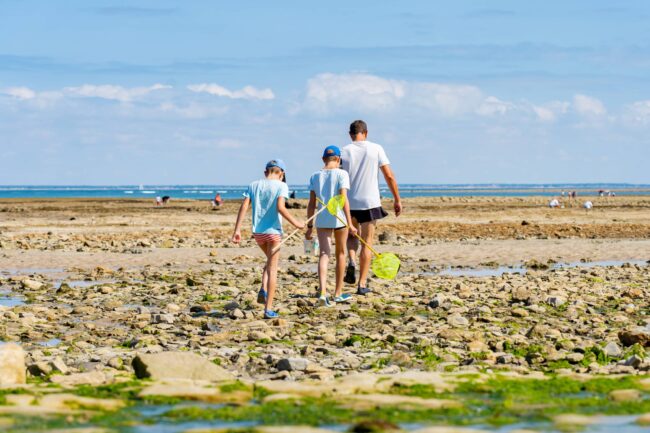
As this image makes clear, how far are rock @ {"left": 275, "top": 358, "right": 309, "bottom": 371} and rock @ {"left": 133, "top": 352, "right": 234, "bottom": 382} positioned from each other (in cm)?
81

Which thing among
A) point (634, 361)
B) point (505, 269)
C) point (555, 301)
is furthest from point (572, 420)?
point (505, 269)

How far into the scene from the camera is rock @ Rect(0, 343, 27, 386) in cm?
746

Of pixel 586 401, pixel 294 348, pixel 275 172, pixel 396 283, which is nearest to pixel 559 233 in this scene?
pixel 396 283

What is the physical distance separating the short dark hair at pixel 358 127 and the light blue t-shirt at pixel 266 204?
80.8 inches

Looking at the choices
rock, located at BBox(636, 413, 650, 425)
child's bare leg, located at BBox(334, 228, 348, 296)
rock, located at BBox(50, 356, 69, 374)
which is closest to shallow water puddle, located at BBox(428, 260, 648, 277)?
child's bare leg, located at BBox(334, 228, 348, 296)

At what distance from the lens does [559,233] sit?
2973cm

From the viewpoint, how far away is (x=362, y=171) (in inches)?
525

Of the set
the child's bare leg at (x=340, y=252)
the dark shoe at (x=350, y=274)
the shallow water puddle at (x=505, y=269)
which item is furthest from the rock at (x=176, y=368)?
the shallow water puddle at (x=505, y=269)

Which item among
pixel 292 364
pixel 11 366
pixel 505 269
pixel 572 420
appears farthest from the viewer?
pixel 505 269

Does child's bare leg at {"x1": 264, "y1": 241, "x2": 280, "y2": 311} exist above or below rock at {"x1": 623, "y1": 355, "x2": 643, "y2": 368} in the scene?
above

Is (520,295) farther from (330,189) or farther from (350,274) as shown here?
(330,189)

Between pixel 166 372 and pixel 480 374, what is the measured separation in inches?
100

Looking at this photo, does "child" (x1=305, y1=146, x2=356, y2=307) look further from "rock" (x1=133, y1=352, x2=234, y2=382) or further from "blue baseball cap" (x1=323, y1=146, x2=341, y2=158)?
"rock" (x1=133, y1=352, x2=234, y2=382)

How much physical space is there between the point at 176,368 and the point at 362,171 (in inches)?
243
